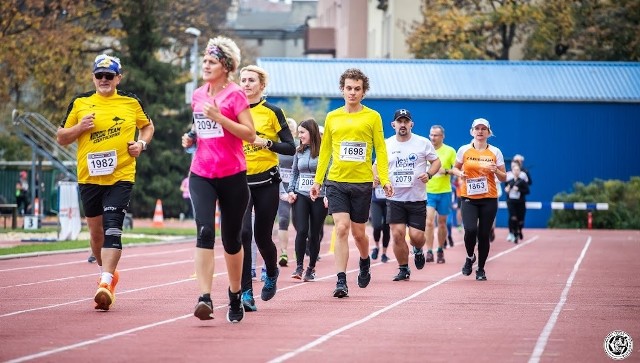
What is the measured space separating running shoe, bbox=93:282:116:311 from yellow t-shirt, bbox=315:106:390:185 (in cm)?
299

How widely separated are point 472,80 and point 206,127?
4579cm

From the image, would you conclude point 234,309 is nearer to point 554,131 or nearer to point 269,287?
point 269,287

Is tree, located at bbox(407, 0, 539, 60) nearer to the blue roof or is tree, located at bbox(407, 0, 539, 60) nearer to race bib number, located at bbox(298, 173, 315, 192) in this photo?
the blue roof

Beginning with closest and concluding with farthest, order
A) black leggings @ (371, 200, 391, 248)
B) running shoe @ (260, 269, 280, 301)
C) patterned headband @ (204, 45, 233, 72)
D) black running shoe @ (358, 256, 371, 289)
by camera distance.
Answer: patterned headband @ (204, 45, 233, 72) < running shoe @ (260, 269, 280, 301) < black running shoe @ (358, 256, 371, 289) < black leggings @ (371, 200, 391, 248)

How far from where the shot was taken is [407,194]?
59.6 ft

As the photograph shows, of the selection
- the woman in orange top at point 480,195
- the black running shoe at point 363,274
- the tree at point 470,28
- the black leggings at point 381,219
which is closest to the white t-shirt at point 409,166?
the woman in orange top at point 480,195

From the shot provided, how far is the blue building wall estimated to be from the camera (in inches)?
2176

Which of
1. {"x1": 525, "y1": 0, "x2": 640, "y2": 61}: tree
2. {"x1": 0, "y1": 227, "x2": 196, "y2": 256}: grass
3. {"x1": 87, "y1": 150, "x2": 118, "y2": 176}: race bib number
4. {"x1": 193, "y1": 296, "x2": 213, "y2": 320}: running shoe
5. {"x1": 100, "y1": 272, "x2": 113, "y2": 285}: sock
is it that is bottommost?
{"x1": 0, "y1": 227, "x2": 196, "y2": 256}: grass

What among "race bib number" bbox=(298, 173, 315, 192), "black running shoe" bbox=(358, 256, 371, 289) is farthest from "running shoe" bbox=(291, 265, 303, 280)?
"black running shoe" bbox=(358, 256, 371, 289)

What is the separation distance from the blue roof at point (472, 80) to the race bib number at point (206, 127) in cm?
4332

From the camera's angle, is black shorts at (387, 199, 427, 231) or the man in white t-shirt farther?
black shorts at (387, 199, 427, 231)

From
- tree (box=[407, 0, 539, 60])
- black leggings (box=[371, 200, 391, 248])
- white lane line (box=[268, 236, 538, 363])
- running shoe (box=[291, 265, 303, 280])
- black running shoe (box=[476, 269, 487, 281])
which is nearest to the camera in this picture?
white lane line (box=[268, 236, 538, 363])

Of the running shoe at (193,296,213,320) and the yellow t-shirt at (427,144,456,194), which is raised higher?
the yellow t-shirt at (427,144,456,194)

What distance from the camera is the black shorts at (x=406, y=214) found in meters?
18.0
